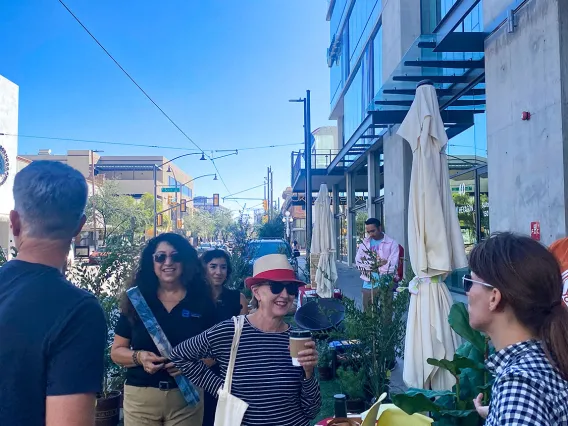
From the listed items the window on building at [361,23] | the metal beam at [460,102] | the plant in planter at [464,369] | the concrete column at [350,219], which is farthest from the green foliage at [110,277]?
the concrete column at [350,219]

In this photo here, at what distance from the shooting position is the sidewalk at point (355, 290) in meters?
5.56

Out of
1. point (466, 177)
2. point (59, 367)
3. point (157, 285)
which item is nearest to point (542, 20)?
point (466, 177)

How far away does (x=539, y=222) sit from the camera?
230 inches

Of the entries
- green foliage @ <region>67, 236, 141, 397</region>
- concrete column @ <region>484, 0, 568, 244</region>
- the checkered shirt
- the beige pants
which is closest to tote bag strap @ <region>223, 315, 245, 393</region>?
the beige pants

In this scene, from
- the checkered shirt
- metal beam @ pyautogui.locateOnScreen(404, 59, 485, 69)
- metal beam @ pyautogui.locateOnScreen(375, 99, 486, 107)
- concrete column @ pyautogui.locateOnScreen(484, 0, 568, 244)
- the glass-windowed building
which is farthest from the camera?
metal beam @ pyautogui.locateOnScreen(375, 99, 486, 107)

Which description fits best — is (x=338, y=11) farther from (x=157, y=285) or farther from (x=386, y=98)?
(x=157, y=285)

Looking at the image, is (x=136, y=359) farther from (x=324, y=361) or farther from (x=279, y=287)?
(x=324, y=361)

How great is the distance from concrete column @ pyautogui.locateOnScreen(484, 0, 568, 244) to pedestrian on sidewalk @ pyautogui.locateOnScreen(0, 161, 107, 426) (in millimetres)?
5551

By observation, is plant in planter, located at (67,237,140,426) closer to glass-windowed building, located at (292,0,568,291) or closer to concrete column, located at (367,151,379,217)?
glass-windowed building, located at (292,0,568,291)

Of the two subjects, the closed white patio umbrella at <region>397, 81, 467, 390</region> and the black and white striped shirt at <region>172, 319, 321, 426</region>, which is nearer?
the black and white striped shirt at <region>172, 319, 321, 426</region>

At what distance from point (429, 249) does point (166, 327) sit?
105 inches

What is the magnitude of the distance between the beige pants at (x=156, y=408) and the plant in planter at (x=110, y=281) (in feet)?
6.26

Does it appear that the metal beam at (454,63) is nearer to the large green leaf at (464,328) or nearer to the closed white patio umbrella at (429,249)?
the closed white patio umbrella at (429,249)

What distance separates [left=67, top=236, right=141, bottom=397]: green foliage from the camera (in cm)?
473
